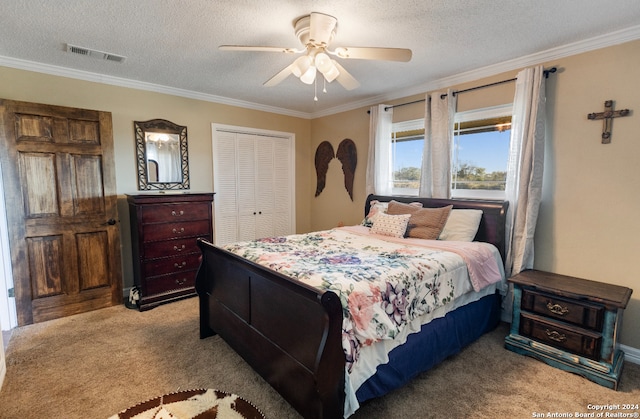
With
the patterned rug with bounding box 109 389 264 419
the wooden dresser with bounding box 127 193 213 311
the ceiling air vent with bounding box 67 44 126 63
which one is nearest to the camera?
the patterned rug with bounding box 109 389 264 419

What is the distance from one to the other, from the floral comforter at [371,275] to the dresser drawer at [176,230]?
126 centimetres

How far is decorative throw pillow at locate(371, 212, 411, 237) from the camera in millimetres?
3037

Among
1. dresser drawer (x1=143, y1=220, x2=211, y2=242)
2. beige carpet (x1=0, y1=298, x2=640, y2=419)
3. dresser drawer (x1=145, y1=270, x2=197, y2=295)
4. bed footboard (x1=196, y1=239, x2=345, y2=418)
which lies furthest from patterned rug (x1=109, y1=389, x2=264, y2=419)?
dresser drawer (x1=143, y1=220, x2=211, y2=242)

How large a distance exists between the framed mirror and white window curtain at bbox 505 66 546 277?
3.78 meters

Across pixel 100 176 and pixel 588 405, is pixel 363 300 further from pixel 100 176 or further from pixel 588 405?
pixel 100 176

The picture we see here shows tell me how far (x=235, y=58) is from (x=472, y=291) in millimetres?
2946

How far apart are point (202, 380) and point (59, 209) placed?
2.36 m

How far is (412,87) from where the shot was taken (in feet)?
11.9

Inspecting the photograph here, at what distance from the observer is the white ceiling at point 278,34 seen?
1.97 meters

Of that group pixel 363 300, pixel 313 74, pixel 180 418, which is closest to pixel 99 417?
pixel 180 418

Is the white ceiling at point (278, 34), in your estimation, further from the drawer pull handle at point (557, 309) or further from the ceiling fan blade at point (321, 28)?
the drawer pull handle at point (557, 309)

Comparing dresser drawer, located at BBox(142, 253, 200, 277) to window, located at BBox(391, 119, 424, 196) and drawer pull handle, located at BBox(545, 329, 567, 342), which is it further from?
drawer pull handle, located at BBox(545, 329, 567, 342)

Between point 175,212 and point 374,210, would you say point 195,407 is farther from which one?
point 374,210

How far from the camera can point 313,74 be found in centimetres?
224
